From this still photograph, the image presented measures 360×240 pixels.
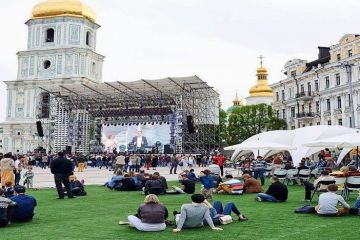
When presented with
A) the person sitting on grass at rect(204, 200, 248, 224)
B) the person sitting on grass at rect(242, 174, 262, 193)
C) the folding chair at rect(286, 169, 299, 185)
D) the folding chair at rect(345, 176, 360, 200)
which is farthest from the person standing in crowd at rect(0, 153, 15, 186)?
the folding chair at rect(345, 176, 360, 200)

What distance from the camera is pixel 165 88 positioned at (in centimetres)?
4934

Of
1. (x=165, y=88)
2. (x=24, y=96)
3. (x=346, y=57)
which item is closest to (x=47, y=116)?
(x=24, y=96)

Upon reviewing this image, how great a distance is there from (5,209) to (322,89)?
157ft

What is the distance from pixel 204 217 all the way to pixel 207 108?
4245 centimetres

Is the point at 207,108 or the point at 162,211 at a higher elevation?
the point at 207,108

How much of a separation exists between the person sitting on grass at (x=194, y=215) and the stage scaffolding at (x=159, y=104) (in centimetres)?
3665

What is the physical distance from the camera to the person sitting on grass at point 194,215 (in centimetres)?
842

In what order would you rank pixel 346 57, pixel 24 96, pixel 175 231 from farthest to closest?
pixel 24 96 < pixel 346 57 < pixel 175 231

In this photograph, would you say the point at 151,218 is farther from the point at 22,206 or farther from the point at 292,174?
the point at 292,174

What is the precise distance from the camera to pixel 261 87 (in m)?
80.8

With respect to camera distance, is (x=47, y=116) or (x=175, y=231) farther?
(x=47, y=116)

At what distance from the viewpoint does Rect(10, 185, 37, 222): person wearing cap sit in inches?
380

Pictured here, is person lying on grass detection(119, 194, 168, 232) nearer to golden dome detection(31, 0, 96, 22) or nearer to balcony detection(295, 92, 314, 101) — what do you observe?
balcony detection(295, 92, 314, 101)

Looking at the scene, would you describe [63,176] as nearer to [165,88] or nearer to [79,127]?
[165,88]
